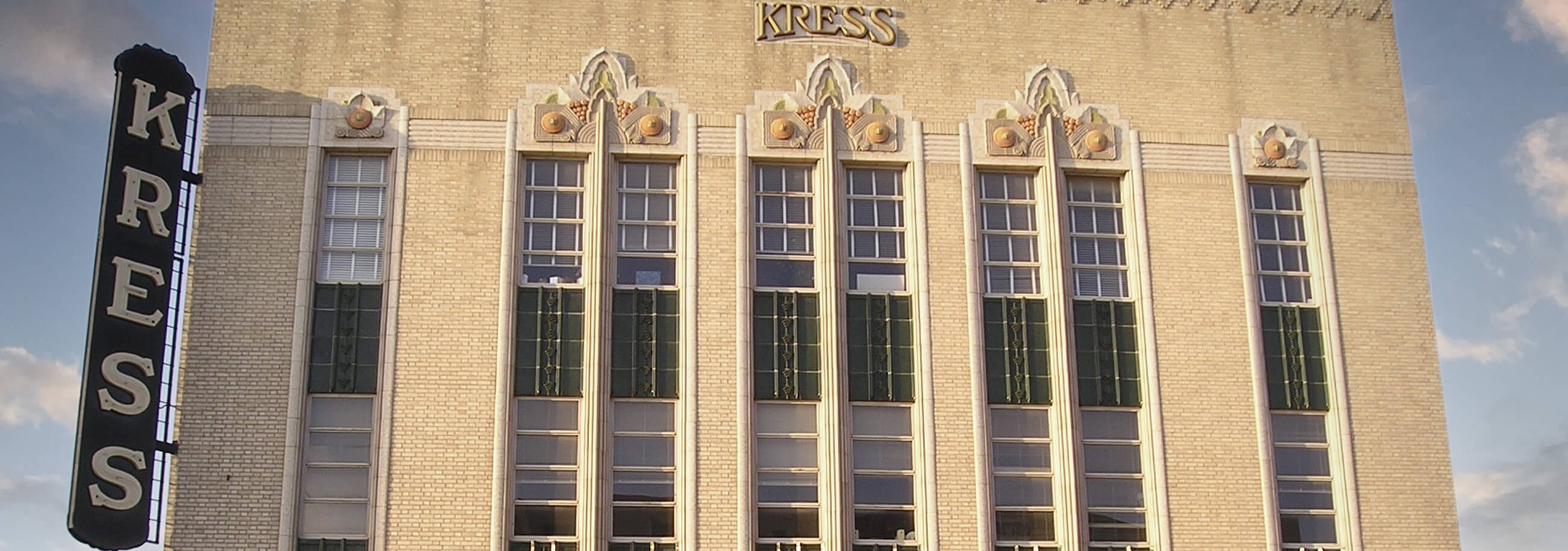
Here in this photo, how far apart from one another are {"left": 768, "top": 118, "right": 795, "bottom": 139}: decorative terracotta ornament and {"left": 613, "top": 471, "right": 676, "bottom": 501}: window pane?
5937 mm

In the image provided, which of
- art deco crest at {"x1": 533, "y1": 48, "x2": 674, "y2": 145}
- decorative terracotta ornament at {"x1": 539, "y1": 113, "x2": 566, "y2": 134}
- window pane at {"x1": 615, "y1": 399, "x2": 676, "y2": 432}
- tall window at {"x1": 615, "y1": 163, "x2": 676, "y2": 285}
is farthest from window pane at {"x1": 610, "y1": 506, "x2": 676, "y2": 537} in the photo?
decorative terracotta ornament at {"x1": 539, "y1": 113, "x2": 566, "y2": 134}

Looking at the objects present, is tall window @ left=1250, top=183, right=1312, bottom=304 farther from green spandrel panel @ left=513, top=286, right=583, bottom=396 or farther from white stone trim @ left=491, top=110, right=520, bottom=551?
white stone trim @ left=491, top=110, right=520, bottom=551

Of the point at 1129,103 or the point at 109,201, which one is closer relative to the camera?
the point at 109,201

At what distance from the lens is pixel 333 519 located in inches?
1000

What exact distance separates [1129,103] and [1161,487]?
22.2ft

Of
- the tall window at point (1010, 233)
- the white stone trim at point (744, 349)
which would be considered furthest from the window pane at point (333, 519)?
the tall window at point (1010, 233)

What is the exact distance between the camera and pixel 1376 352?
28.0m

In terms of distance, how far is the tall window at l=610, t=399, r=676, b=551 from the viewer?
2564 cm

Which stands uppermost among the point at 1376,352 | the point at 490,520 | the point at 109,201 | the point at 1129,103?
the point at 1129,103

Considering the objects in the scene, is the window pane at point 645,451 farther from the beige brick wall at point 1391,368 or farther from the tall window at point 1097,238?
the beige brick wall at point 1391,368

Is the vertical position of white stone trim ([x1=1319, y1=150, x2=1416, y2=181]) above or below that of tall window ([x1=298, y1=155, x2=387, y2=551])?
above

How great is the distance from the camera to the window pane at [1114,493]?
87.7ft

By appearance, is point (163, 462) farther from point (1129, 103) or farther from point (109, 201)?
point (1129, 103)

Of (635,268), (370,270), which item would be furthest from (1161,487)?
(370,270)
